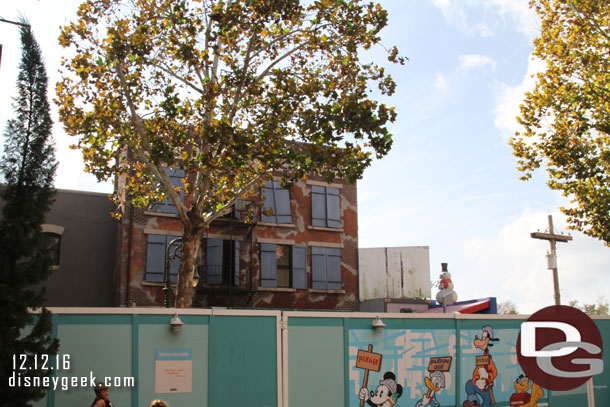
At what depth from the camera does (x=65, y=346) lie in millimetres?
11219

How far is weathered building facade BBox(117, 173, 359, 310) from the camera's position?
92.8ft

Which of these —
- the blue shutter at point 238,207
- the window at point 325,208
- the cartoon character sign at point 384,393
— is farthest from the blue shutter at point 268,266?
the cartoon character sign at point 384,393

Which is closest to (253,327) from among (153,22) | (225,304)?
(153,22)

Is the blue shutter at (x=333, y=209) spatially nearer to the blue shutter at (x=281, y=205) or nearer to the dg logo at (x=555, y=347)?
the blue shutter at (x=281, y=205)

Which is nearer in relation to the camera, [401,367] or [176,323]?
[176,323]

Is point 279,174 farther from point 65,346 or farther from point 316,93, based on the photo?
point 65,346

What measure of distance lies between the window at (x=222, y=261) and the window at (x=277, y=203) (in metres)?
2.48

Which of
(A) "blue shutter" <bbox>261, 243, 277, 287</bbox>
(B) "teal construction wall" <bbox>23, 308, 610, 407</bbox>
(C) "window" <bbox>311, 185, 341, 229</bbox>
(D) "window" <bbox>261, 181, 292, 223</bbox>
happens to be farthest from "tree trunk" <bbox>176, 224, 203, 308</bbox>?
(C) "window" <bbox>311, 185, 341, 229</bbox>

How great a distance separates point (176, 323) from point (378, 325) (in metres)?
4.42

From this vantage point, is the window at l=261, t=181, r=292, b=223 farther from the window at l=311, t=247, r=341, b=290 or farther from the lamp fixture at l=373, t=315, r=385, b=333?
the lamp fixture at l=373, t=315, r=385, b=333

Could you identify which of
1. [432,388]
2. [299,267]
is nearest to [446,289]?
[299,267]

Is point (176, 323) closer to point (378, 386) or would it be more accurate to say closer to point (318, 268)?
point (378, 386)

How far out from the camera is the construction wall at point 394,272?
116 feet

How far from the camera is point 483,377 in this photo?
15.0 meters
